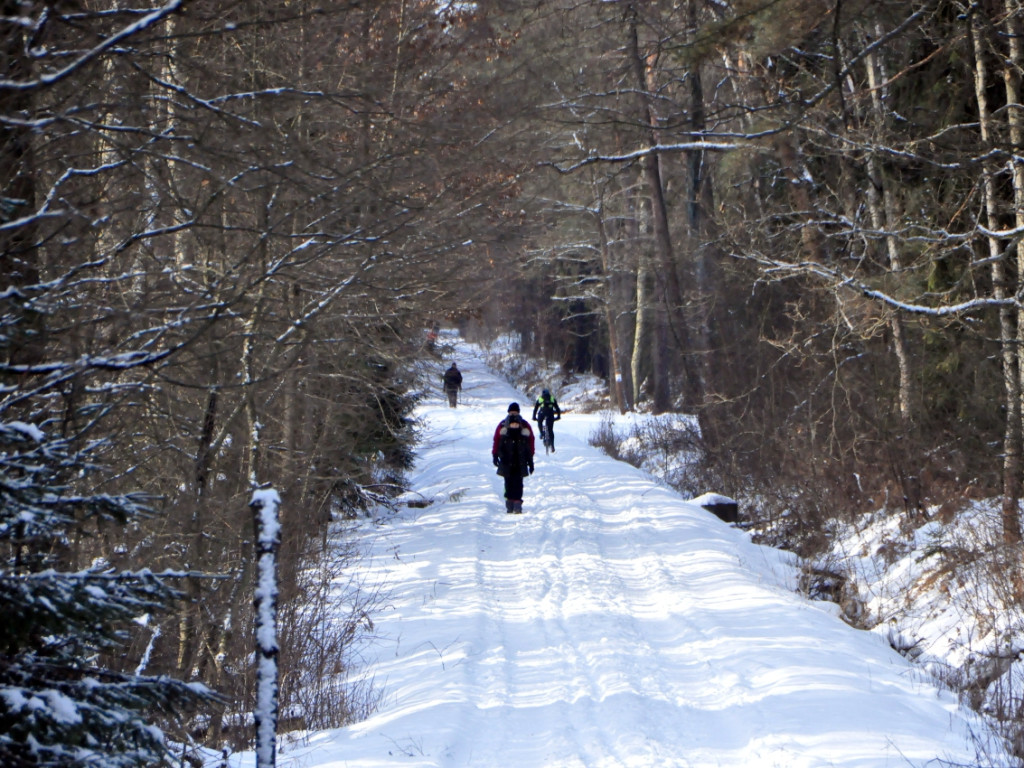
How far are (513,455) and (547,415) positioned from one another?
8.27 metres

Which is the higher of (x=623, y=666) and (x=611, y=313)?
(x=611, y=313)

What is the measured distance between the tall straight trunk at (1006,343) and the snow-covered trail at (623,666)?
7.75 feet

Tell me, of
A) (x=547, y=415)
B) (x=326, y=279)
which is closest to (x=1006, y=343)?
(x=326, y=279)

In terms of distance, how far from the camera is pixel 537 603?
32.2ft

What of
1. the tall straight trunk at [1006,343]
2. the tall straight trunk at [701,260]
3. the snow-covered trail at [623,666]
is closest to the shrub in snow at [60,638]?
the snow-covered trail at [623,666]

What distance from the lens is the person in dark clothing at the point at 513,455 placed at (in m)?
15.4

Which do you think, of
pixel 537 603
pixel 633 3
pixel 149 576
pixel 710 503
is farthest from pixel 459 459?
pixel 149 576

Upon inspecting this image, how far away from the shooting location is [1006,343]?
9.97m

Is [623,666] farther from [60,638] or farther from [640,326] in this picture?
[640,326]

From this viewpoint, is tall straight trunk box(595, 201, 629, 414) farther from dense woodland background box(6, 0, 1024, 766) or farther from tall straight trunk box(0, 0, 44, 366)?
tall straight trunk box(0, 0, 44, 366)

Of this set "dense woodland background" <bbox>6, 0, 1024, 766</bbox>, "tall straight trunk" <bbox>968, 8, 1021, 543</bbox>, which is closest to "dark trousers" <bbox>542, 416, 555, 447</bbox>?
"dense woodland background" <bbox>6, 0, 1024, 766</bbox>

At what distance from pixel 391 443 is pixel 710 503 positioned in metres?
5.40

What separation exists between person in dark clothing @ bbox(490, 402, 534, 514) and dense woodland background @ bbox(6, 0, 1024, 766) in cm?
163

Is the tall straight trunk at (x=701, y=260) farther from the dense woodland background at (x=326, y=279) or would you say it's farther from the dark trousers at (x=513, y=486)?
the dark trousers at (x=513, y=486)
